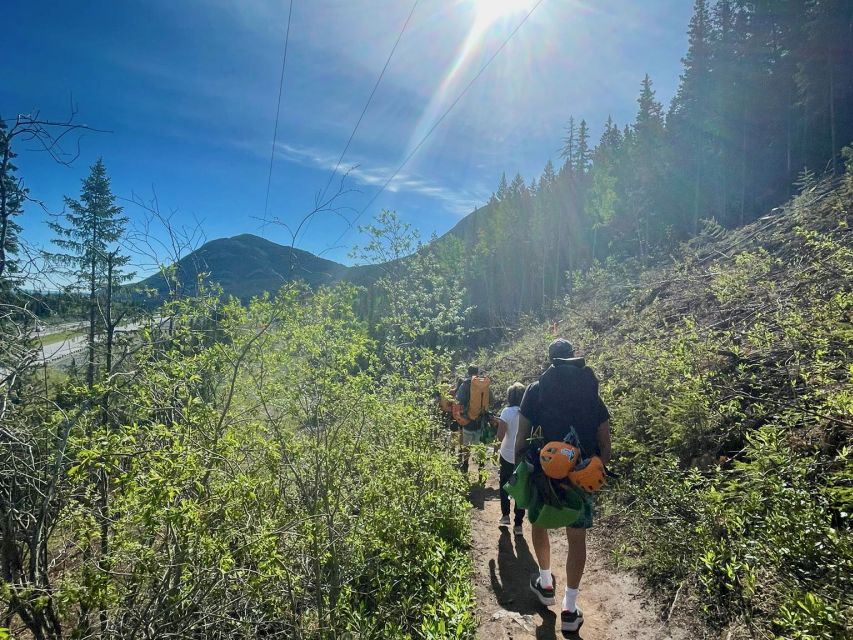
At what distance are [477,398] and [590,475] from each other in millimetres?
3397

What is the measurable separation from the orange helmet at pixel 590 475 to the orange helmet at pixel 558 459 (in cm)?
6

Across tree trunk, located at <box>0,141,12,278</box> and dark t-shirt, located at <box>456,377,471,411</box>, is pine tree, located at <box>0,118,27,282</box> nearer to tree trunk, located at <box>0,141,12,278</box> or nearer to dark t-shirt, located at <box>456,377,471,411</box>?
tree trunk, located at <box>0,141,12,278</box>

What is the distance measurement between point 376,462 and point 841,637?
3.22m

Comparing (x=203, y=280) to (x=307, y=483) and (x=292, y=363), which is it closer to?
(x=292, y=363)

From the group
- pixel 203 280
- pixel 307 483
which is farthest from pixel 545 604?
pixel 203 280

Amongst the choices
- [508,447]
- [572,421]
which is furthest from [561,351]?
[508,447]

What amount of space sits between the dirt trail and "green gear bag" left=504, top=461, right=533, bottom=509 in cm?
100

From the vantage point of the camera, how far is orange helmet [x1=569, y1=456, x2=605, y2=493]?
292 centimetres

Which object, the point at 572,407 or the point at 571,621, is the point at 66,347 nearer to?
the point at 572,407

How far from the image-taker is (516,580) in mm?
3943

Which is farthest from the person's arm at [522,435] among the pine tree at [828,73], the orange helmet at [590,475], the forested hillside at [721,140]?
the pine tree at [828,73]

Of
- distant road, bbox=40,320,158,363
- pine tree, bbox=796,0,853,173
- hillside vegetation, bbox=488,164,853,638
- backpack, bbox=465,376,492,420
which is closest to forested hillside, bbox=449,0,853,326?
pine tree, bbox=796,0,853,173

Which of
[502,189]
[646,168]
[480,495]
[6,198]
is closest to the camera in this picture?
[6,198]

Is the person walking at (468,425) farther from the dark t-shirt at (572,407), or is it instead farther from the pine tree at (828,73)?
the pine tree at (828,73)
